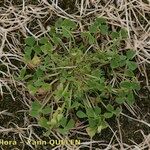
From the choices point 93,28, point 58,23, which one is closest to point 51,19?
point 58,23

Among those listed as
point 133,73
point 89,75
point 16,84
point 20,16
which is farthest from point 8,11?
point 133,73

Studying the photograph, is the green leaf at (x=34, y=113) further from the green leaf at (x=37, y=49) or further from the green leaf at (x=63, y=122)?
the green leaf at (x=37, y=49)

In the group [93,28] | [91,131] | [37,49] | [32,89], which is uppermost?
[93,28]

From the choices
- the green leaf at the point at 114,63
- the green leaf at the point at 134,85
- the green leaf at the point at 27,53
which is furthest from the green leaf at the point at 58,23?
the green leaf at the point at 134,85

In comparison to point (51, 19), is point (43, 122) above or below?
below

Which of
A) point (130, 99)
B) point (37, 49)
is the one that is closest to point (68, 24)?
point (37, 49)

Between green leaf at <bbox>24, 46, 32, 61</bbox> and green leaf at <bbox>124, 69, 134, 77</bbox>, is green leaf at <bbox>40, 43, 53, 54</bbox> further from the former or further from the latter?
green leaf at <bbox>124, 69, 134, 77</bbox>

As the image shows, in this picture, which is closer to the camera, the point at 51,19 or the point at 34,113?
the point at 34,113

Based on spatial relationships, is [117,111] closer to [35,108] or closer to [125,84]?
[125,84]

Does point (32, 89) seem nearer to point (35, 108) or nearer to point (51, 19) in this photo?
point (35, 108)

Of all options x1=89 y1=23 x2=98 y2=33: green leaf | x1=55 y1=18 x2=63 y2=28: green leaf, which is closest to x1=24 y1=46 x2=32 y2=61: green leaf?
x1=55 y1=18 x2=63 y2=28: green leaf

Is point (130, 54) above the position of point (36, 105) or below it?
above
